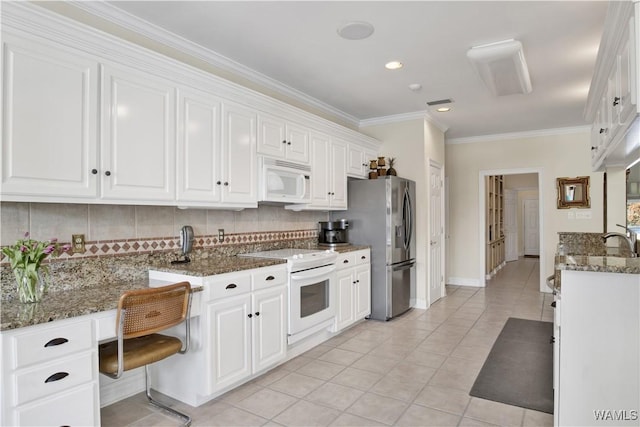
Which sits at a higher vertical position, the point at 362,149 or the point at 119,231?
the point at 362,149

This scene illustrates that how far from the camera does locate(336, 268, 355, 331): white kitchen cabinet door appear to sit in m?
3.86

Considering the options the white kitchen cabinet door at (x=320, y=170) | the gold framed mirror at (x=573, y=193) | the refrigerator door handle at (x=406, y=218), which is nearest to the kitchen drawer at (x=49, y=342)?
the white kitchen cabinet door at (x=320, y=170)

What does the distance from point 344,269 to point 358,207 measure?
3.10 ft

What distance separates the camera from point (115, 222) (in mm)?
2514

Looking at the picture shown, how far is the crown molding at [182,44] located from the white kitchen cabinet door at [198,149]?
0.51 m

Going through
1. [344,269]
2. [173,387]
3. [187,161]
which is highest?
[187,161]

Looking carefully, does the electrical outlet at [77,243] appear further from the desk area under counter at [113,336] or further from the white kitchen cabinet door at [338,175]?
the white kitchen cabinet door at [338,175]

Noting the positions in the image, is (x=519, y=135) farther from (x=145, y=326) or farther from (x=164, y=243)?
(x=145, y=326)

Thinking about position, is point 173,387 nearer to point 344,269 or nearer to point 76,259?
point 76,259

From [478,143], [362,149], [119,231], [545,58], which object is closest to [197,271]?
[119,231]

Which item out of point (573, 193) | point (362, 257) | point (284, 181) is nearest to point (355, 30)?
point (284, 181)

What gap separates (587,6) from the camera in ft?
8.13

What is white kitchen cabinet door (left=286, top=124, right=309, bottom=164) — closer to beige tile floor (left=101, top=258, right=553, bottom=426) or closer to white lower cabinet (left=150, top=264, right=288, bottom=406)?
white lower cabinet (left=150, top=264, right=288, bottom=406)

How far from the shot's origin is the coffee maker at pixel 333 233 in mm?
4439
